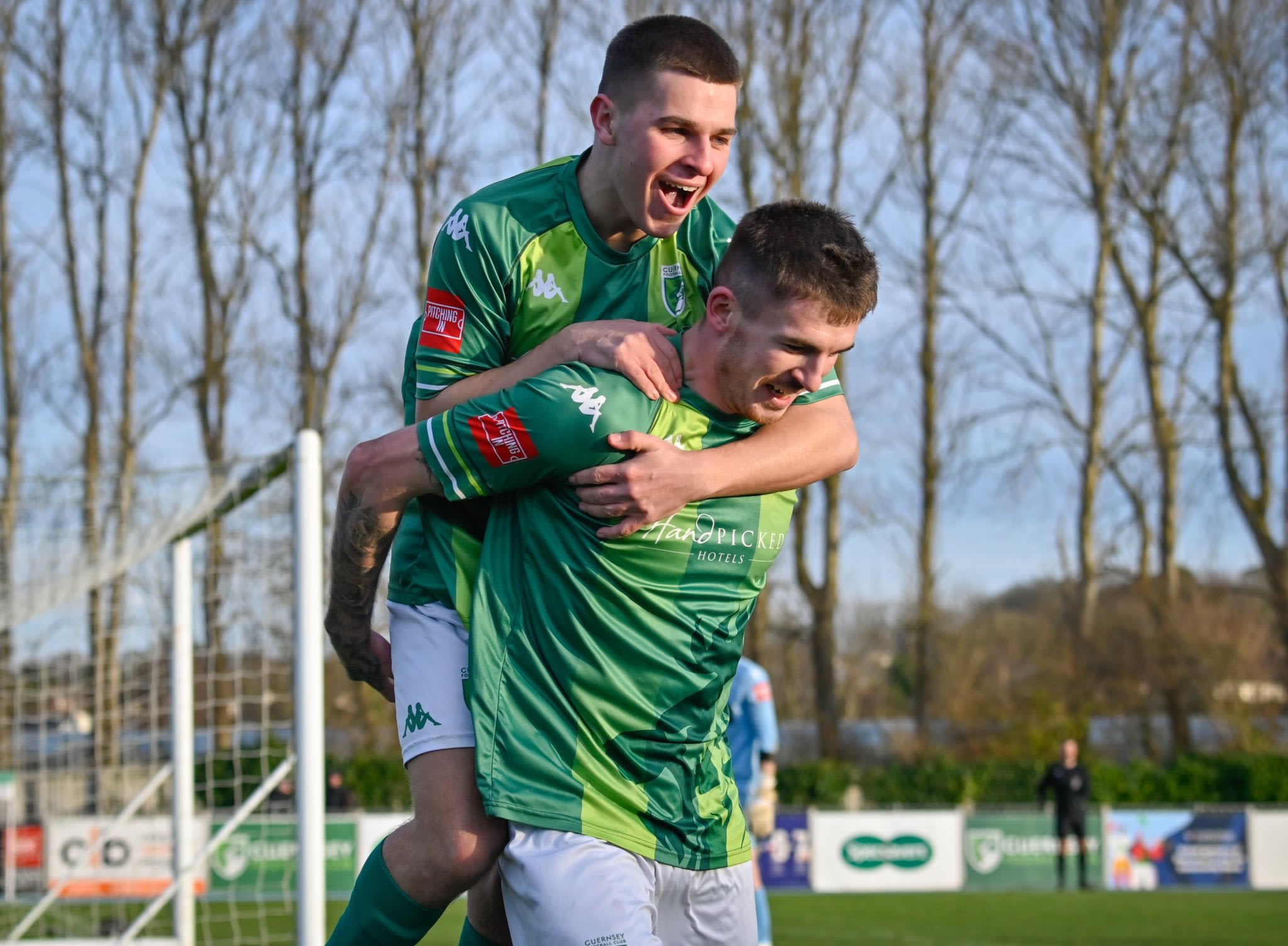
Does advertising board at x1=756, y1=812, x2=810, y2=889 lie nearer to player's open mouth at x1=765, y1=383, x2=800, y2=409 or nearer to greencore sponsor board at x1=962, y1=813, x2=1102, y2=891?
greencore sponsor board at x1=962, y1=813, x2=1102, y2=891

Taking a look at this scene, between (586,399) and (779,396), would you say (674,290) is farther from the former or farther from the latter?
(586,399)

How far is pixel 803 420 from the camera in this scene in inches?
120

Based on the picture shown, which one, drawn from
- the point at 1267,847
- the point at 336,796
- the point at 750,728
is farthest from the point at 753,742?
the point at 1267,847

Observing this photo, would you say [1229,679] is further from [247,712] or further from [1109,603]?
[247,712]

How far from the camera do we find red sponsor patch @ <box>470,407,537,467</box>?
2.74 meters

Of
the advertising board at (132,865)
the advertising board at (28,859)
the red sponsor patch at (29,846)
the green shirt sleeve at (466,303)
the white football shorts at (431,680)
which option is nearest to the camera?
the white football shorts at (431,680)

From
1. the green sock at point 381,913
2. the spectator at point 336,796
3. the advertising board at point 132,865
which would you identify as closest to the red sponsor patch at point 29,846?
the advertising board at point 132,865

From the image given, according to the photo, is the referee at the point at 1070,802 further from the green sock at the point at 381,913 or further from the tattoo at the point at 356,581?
the green sock at the point at 381,913

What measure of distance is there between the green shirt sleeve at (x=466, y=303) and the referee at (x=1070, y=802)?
1649 centimetres

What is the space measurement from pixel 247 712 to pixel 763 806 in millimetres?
5628

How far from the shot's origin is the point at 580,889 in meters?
2.67

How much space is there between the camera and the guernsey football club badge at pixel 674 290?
3.23 meters

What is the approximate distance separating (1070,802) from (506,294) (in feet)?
54.3

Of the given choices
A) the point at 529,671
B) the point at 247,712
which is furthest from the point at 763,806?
the point at 529,671
